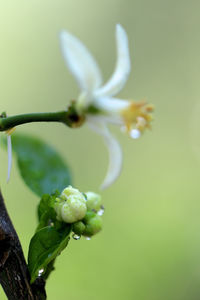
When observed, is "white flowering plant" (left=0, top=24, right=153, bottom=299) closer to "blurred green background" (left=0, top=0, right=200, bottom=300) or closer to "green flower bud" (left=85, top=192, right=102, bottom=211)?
"green flower bud" (left=85, top=192, right=102, bottom=211)

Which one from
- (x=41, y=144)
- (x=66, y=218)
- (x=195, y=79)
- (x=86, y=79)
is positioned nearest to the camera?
(x=86, y=79)

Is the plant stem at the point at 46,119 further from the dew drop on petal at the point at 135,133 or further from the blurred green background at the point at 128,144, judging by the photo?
the blurred green background at the point at 128,144

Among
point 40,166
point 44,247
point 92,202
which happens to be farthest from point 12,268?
point 40,166

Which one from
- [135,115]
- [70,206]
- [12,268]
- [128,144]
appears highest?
[128,144]

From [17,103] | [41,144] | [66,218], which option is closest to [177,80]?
[17,103]

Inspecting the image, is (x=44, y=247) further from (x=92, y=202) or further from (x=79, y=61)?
(x=79, y=61)

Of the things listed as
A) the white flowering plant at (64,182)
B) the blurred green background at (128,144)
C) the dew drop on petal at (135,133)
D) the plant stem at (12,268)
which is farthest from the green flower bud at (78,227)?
the blurred green background at (128,144)

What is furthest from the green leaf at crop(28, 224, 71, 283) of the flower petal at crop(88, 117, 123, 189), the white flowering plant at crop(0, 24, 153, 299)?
the flower petal at crop(88, 117, 123, 189)

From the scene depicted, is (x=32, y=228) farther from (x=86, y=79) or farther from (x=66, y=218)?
(x=86, y=79)
